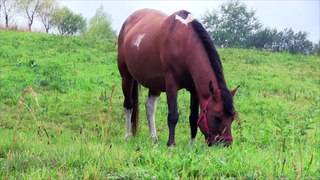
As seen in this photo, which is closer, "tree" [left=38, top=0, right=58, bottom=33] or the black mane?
the black mane

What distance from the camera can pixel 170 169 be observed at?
3549mm

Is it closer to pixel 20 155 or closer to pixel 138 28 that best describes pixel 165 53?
pixel 138 28

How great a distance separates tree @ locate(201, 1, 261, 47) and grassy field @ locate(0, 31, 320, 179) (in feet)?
161

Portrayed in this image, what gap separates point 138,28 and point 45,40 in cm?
1452

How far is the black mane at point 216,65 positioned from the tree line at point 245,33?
6323cm

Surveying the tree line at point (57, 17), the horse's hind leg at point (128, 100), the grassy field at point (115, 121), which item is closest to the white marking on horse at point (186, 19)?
the grassy field at point (115, 121)

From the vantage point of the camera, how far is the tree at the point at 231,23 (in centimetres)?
6978

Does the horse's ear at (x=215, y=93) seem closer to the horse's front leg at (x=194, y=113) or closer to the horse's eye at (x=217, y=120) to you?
the horse's eye at (x=217, y=120)

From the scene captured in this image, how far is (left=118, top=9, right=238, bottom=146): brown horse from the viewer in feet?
16.6

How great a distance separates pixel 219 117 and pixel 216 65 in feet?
2.45

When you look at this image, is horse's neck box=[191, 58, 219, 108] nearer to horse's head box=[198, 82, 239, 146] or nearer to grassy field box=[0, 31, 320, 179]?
horse's head box=[198, 82, 239, 146]

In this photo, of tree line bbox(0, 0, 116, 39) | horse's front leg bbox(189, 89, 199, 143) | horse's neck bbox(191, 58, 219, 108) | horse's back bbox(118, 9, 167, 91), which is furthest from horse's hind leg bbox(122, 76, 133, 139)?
tree line bbox(0, 0, 116, 39)

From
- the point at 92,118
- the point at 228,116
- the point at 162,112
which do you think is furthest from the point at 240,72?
the point at 228,116

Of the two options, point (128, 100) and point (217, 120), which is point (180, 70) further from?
point (128, 100)
